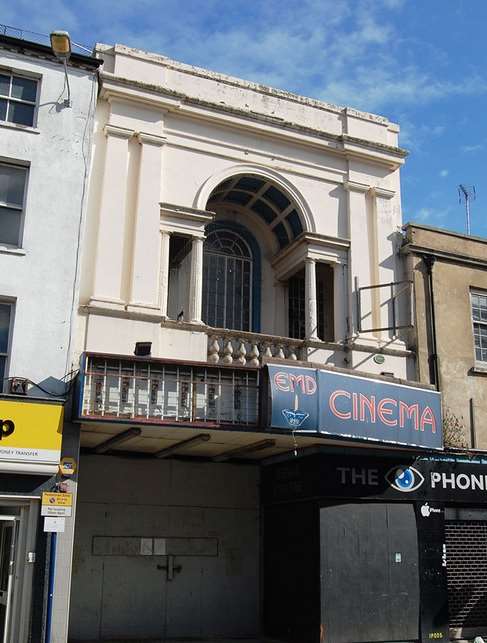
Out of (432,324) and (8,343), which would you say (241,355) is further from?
(432,324)

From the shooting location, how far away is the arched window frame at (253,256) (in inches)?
744

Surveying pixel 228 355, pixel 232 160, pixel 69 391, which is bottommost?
pixel 69 391

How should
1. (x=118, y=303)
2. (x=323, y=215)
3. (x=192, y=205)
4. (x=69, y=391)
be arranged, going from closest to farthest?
(x=69, y=391)
(x=118, y=303)
(x=192, y=205)
(x=323, y=215)

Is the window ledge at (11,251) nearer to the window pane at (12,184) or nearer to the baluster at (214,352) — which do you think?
the window pane at (12,184)

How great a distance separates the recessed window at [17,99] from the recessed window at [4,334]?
12.5 ft

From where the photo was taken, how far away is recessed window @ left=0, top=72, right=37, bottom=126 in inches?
608

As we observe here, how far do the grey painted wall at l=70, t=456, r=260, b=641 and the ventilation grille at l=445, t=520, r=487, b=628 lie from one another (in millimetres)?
4208

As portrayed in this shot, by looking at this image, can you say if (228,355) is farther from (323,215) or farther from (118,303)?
(323,215)

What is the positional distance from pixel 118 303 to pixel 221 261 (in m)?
4.16

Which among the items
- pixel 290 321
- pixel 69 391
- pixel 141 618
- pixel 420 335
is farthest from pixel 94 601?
pixel 420 335

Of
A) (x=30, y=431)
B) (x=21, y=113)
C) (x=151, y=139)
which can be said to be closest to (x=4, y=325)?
(x=30, y=431)

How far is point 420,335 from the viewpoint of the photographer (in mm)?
18047

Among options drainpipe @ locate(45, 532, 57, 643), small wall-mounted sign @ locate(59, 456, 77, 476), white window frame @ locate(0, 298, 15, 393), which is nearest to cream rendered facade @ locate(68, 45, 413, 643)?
small wall-mounted sign @ locate(59, 456, 77, 476)

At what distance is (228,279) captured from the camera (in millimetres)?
18938
